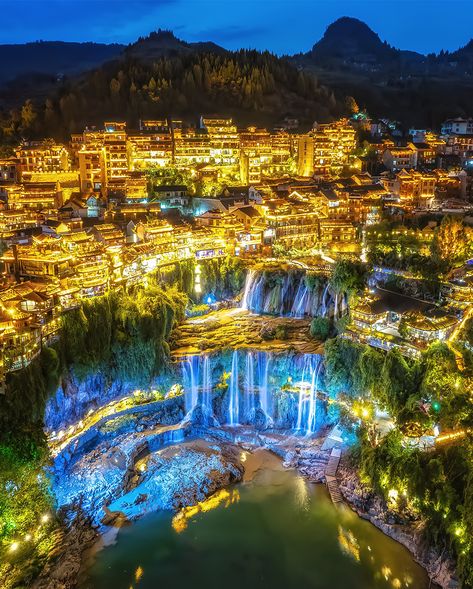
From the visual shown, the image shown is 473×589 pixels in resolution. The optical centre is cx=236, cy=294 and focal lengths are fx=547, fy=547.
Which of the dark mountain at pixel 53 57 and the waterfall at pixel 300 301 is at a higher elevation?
the dark mountain at pixel 53 57

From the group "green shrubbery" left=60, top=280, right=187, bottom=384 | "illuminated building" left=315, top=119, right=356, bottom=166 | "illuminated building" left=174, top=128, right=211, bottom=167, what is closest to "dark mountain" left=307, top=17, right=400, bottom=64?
"illuminated building" left=315, top=119, right=356, bottom=166

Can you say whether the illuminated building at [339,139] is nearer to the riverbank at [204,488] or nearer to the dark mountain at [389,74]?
the dark mountain at [389,74]

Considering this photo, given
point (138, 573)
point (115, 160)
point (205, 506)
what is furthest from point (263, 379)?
point (115, 160)

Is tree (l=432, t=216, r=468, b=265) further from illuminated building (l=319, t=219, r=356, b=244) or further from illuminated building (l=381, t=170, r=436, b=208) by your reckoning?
illuminated building (l=381, t=170, r=436, b=208)

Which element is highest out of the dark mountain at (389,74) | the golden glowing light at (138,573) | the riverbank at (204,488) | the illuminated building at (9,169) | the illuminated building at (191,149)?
the dark mountain at (389,74)

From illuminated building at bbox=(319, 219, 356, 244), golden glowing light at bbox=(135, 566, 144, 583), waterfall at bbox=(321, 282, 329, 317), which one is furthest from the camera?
illuminated building at bbox=(319, 219, 356, 244)

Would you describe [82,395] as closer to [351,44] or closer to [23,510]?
[23,510]

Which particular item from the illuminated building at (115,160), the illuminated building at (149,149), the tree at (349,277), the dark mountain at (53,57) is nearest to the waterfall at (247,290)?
the tree at (349,277)
